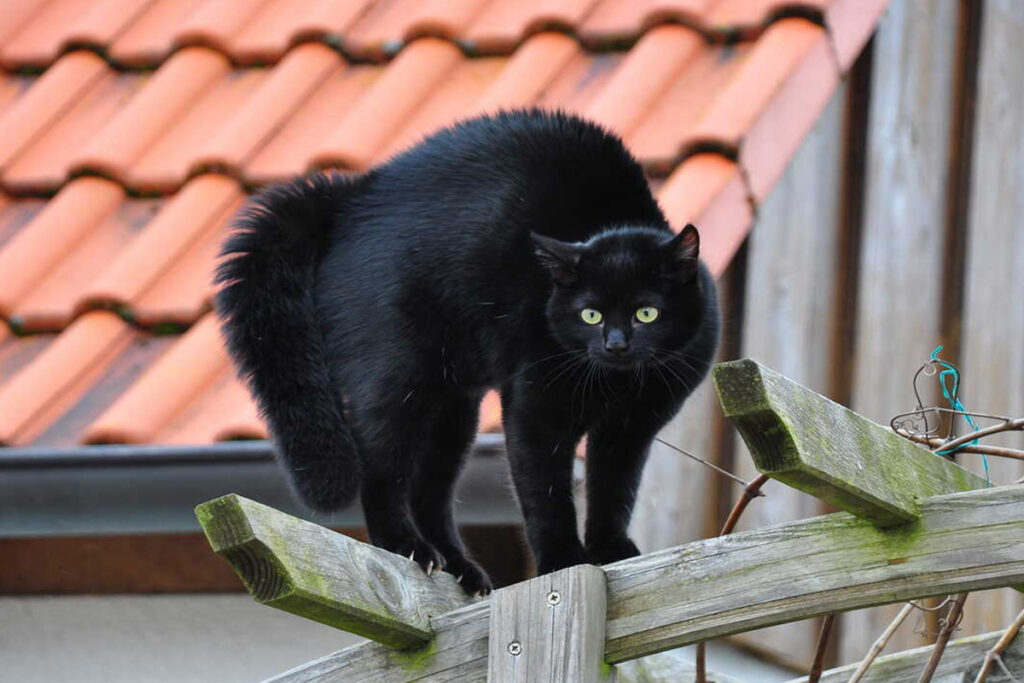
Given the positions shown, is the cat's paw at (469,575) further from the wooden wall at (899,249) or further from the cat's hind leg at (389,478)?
→ the wooden wall at (899,249)

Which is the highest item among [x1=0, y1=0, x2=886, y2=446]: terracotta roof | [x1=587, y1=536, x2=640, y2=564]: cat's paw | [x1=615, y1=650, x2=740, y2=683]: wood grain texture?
[x1=0, y1=0, x2=886, y2=446]: terracotta roof

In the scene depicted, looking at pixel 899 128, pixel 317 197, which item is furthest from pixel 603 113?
pixel 899 128

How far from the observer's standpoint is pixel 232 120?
338 centimetres

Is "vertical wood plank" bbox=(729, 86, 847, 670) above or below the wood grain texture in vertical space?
above

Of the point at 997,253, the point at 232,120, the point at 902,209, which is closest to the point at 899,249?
the point at 902,209

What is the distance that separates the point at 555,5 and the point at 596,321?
1328 millimetres

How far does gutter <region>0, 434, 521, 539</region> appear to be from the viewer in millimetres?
2547

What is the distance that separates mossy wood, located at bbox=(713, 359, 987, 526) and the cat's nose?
2.07 ft

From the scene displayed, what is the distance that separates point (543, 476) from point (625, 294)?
31cm

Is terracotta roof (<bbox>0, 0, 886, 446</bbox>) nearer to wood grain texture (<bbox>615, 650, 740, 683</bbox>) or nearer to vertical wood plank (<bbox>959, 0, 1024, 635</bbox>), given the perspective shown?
wood grain texture (<bbox>615, 650, 740, 683</bbox>)

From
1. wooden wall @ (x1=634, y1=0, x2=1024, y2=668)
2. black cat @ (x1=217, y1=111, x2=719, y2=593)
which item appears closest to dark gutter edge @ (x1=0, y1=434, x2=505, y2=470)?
black cat @ (x1=217, y1=111, x2=719, y2=593)

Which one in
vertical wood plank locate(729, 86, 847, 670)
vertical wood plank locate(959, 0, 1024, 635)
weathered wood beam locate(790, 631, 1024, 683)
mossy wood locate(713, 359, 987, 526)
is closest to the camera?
mossy wood locate(713, 359, 987, 526)

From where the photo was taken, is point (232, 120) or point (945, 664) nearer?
point (945, 664)

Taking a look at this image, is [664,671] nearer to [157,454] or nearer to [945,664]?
[945,664]
